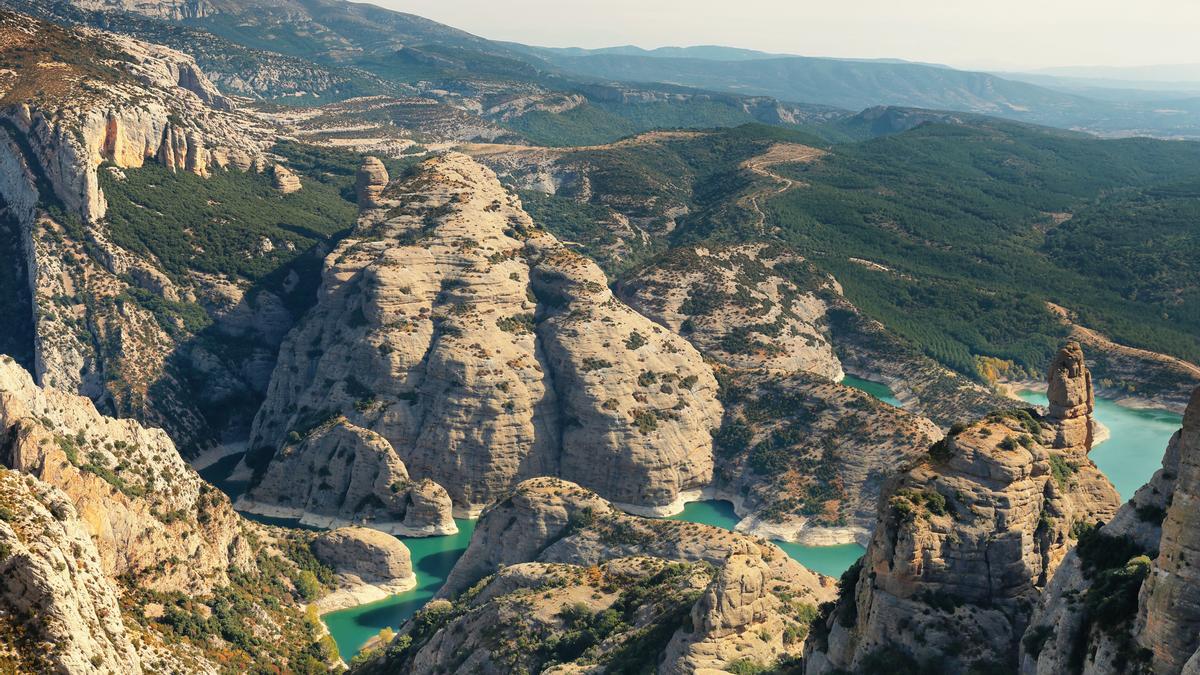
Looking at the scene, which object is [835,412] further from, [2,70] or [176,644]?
[2,70]

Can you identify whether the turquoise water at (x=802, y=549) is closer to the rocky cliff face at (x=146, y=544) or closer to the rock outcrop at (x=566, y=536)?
the rock outcrop at (x=566, y=536)

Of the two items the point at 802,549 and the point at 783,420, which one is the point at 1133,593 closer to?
the point at 802,549

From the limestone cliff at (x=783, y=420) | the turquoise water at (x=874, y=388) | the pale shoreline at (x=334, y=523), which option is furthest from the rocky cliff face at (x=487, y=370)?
the turquoise water at (x=874, y=388)

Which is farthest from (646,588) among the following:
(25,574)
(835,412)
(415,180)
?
(415,180)

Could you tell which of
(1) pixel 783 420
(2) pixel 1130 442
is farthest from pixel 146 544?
(2) pixel 1130 442

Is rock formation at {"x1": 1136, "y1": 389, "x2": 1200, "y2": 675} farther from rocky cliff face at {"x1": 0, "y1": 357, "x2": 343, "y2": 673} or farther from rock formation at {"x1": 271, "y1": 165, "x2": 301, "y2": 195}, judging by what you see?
rock formation at {"x1": 271, "y1": 165, "x2": 301, "y2": 195}

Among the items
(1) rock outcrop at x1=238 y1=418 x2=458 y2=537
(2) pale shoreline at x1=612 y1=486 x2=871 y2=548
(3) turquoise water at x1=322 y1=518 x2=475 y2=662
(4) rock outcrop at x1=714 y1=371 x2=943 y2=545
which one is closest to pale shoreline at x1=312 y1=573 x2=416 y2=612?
(3) turquoise water at x1=322 y1=518 x2=475 y2=662
